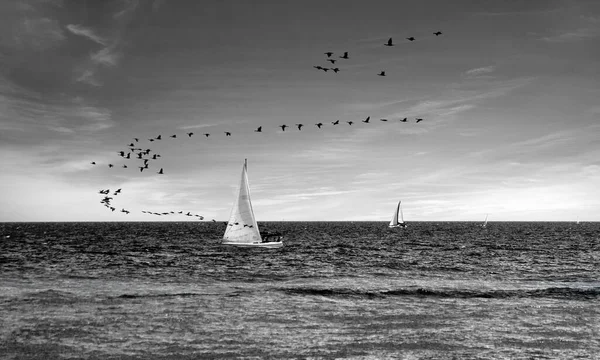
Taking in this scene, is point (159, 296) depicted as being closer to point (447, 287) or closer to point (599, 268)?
point (447, 287)

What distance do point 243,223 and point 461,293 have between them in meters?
37.4

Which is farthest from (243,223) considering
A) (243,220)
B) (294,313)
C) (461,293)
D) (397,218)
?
(397,218)

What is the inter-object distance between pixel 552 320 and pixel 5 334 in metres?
25.7

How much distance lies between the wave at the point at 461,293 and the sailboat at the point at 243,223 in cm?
3124

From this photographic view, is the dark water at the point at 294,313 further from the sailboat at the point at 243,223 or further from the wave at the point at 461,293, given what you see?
the sailboat at the point at 243,223

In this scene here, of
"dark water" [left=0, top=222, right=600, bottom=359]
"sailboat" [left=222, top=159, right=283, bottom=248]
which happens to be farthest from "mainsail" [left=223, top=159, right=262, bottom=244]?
"dark water" [left=0, top=222, right=600, bottom=359]

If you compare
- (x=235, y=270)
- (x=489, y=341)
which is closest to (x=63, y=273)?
(x=235, y=270)

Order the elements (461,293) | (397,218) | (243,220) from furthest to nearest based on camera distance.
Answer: (397,218), (243,220), (461,293)

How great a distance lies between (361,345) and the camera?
1995cm

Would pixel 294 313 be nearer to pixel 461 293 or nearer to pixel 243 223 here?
pixel 461 293

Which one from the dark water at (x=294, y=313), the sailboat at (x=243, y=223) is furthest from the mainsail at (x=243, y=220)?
the dark water at (x=294, y=313)

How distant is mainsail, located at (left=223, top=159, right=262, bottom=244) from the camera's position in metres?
65.3

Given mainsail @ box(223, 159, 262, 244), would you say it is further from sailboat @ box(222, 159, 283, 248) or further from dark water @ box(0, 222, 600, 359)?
dark water @ box(0, 222, 600, 359)

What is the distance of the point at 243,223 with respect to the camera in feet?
218
